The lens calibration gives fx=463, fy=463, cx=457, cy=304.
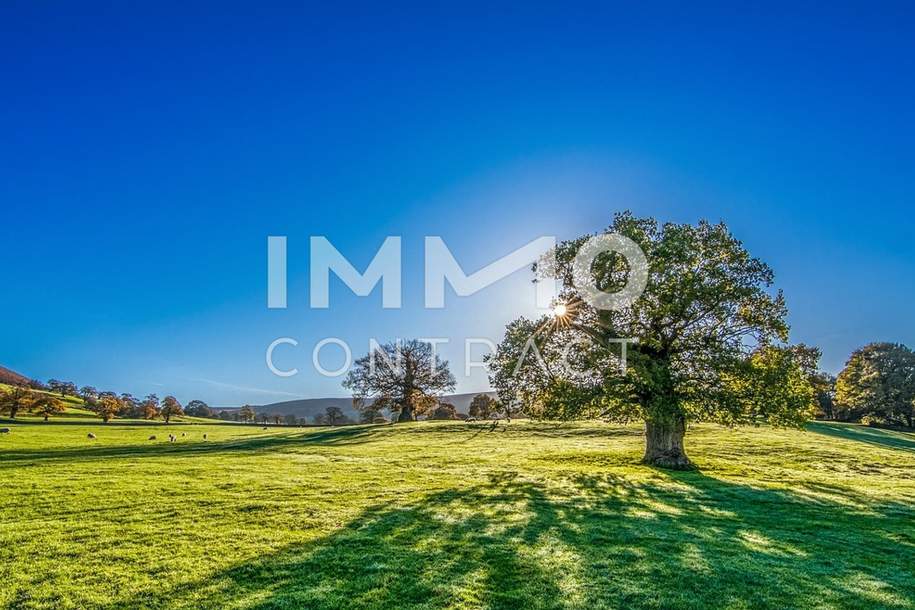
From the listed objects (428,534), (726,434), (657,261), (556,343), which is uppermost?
(657,261)

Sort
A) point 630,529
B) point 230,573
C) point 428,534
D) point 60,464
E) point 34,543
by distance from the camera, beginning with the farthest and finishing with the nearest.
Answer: point 60,464, point 630,529, point 428,534, point 34,543, point 230,573

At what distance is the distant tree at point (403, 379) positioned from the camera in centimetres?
6544

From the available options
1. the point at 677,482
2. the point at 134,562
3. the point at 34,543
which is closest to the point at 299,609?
the point at 134,562

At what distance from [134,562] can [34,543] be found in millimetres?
3115

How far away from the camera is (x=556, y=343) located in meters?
26.9

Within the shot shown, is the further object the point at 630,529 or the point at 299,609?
the point at 630,529

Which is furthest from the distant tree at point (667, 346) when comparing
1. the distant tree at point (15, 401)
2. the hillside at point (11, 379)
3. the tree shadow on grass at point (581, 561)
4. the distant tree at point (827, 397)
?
the hillside at point (11, 379)

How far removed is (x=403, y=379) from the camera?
218ft

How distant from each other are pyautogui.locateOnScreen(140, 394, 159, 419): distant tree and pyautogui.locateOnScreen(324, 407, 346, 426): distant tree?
30.2m

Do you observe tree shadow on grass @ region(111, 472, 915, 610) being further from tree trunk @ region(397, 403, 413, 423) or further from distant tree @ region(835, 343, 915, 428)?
distant tree @ region(835, 343, 915, 428)

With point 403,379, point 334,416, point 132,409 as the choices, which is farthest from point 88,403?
point 403,379

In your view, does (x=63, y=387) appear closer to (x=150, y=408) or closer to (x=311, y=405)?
(x=150, y=408)

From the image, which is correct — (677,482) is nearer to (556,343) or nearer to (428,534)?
(556,343)

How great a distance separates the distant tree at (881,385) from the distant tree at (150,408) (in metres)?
111
